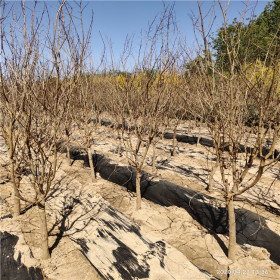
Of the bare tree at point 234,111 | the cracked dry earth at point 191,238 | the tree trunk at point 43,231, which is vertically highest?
the bare tree at point 234,111

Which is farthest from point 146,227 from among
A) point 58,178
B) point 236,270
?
point 58,178

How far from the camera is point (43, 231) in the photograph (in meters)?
2.63

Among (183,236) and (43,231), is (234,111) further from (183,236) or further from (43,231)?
(43,231)

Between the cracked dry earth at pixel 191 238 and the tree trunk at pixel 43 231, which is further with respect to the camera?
the cracked dry earth at pixel 191 238

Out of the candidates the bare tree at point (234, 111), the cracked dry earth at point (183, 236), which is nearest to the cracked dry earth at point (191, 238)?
the cracked dry earth at point (183, 236)

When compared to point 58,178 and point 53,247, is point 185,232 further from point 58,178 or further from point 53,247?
point 58,178

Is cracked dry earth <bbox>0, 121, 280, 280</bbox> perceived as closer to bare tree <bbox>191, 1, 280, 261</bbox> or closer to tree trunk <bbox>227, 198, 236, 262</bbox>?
tree trunk <bbox>227, 198, 236, 262</bbox>

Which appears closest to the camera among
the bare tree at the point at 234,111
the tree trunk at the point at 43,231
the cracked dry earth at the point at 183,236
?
the bare tree at the point at 234,111

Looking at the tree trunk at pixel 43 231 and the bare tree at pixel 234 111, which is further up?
the bare tree at pixel 234 111

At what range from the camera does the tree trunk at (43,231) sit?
8.38 feet

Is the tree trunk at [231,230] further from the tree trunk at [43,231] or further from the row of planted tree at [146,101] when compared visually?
the tree trunk at [43,231]

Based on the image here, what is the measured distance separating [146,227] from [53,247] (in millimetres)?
1482

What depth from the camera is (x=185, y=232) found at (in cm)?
353

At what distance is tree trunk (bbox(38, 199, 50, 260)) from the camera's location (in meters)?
2.55
